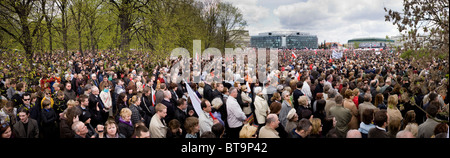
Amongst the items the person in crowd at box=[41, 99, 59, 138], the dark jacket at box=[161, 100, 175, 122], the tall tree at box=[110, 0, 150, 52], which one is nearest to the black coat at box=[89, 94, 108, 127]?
the person in crowd at box=[41, 99, 59, 138]

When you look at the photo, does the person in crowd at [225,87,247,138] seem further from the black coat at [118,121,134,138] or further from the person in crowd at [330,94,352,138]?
the black coat at [118,121,134,138]

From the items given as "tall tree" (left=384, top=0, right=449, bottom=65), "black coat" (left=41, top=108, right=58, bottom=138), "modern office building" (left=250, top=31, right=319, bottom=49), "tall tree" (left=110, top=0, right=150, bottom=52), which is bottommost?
"black coat" (left=41, top=108, right=58, bottom=138)

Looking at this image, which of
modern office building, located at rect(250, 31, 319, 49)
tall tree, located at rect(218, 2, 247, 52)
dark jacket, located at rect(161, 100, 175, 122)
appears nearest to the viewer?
dark jacket, located at rect(161, 100, 175, 122)

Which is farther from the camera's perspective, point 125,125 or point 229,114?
point 229,114

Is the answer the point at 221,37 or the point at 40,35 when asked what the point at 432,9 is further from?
the point at 221,37

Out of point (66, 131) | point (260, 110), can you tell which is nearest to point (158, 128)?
point (66, 131)

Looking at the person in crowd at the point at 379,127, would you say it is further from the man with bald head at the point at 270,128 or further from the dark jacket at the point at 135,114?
the dark jacket at the point at 135,114

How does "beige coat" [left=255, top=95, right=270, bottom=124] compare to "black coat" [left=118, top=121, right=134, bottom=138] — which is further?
"beige coat" [left=255, top=95, right=270, bottom=124]

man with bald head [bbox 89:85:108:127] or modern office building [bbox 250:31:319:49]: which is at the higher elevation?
modern office building [bbox 250:31:319:49]

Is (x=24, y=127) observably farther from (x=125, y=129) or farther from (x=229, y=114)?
(x=229, y=114)

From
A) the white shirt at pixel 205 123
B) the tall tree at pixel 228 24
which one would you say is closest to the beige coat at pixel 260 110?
the white shirt at pixel 205 123

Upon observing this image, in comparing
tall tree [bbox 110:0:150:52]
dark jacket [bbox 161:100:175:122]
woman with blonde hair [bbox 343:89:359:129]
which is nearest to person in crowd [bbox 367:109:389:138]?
woman with blonde hair [bbox 343:89:359:129]

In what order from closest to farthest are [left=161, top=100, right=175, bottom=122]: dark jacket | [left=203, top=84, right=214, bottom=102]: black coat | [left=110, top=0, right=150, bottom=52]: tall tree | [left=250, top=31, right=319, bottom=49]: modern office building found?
1. [left=161, top=100, right=175, bottom=122]: dark jacket
2. [left=203, top=84, right=214, bottom=102]: black coat
3. [left=110, top=0, right=150, bottom=52]: tall tree
4. [left=250, top=31, right=319, bottom=49]: modern office building
